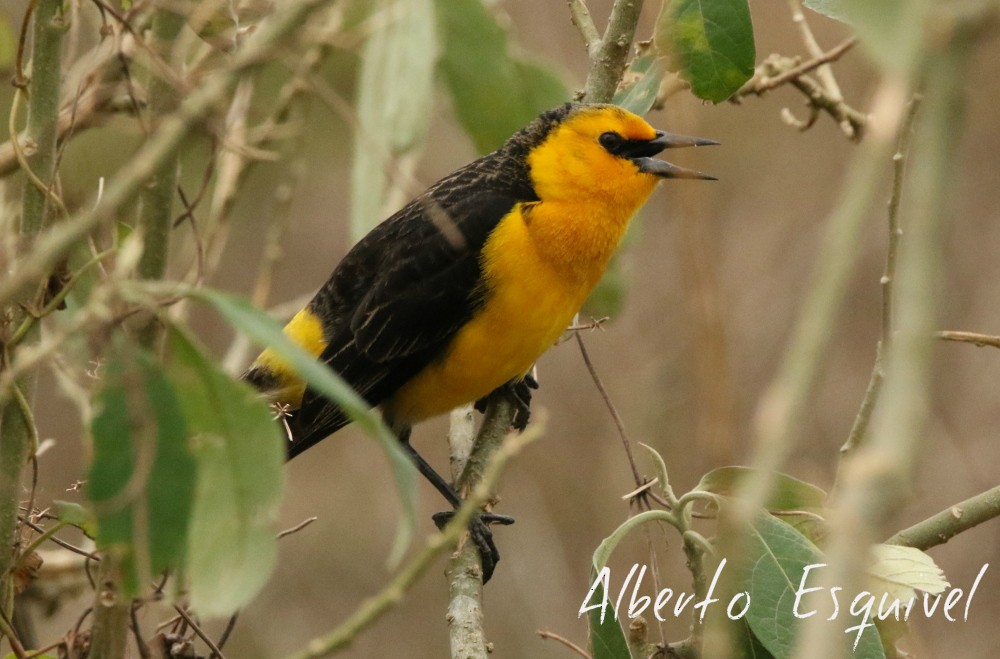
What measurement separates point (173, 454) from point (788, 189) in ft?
22.7

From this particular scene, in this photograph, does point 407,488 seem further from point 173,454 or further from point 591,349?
point 591,349

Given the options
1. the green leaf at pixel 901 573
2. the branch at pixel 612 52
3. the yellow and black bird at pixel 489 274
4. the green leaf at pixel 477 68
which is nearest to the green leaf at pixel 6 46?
the green leaf at pixel 477 68

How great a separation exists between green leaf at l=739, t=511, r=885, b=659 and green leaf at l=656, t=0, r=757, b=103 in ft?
3.42

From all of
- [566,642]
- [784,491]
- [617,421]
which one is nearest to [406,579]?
[566,642]

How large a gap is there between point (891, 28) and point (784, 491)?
184 cm

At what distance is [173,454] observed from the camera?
1634 mm

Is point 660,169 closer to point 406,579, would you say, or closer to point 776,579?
point 776,579

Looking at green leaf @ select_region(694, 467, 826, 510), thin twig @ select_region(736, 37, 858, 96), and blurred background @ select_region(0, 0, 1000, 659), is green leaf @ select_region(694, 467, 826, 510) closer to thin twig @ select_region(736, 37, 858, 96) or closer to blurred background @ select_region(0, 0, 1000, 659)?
thin twig @ select_region(736, 37, 858, 96)

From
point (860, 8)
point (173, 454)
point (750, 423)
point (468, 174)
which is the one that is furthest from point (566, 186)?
point (750, 423)

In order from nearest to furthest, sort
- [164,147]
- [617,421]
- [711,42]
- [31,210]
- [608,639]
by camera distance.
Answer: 1. [164,147]
2. [31,210]
3. [608,639]
4. [711,42]
5. [617,421]

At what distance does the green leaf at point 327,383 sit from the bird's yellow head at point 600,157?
2.45m

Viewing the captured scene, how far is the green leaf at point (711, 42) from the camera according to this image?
2826 millimetres

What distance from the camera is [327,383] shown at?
55.7 inches

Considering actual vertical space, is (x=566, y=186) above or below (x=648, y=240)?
above
